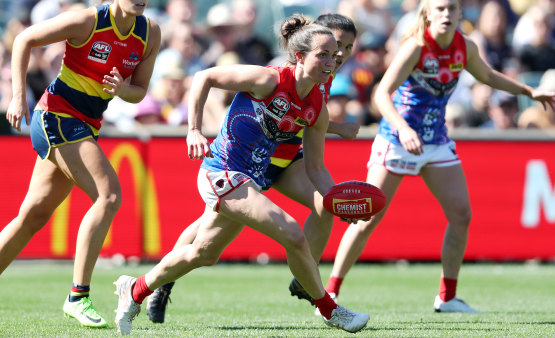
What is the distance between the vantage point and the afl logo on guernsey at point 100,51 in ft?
19.0

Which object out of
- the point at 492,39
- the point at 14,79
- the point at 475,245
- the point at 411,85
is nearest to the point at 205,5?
the point at 492,39

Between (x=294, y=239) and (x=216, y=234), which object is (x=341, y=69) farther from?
(x=294, y=239)

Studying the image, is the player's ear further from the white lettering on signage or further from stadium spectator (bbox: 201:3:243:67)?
stadium spectator (bbox: 201:3:243:67)

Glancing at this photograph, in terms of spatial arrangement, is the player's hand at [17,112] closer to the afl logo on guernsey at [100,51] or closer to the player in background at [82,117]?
the player in background at [82,117]

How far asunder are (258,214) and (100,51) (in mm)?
1689

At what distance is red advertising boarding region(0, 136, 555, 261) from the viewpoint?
10.5 meters

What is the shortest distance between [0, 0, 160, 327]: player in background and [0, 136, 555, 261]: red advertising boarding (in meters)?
4.62

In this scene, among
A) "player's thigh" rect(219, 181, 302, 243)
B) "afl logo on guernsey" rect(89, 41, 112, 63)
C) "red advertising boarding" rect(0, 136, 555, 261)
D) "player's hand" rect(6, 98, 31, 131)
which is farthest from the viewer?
Result: "red advertising boarding" rect(0, 136, 555, 261)

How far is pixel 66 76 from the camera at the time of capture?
5.90 m

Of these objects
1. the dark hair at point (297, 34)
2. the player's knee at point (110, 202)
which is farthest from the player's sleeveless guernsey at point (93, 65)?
the dark hair at point (297, 34)

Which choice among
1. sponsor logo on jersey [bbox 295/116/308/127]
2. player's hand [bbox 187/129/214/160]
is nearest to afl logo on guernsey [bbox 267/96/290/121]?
sponsor logo on jersey [bbox 295/116/308/127]

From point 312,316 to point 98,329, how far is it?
1660mm

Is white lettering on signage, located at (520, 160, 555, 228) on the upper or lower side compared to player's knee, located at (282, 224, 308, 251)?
lower

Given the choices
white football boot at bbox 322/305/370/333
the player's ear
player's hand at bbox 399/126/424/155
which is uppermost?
the player's ear
